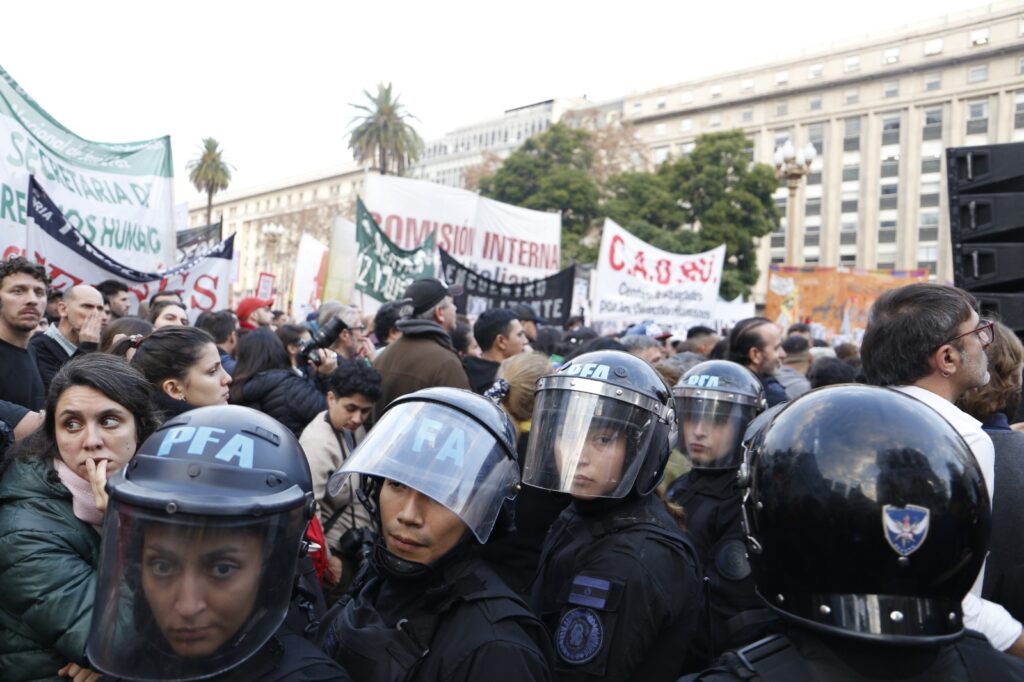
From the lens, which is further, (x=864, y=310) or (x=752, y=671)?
(x=864, y=310)

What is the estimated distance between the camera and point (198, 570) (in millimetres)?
1829

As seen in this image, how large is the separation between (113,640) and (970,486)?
73.5 inches

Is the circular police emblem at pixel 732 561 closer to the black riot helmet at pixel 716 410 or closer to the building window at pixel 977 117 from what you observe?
the black riot helmet at pixel 716 410

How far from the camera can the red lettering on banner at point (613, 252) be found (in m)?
13.3

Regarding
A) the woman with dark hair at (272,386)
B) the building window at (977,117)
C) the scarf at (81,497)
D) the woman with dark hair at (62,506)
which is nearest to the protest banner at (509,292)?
the woman with dark hair at (272,386)

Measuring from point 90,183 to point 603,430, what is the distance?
7.46m

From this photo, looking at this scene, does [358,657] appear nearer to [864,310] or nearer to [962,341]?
[962,341]

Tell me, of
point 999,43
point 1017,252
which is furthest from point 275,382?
point 999,43

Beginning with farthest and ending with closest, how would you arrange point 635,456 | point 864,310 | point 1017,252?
point 864,310 < point 1017,252 < point 635,456

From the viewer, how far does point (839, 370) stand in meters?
5.93

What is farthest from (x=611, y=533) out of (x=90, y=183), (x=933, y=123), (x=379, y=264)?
(x=933, y=123)

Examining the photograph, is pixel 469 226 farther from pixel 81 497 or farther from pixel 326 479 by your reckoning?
pixel 81 497

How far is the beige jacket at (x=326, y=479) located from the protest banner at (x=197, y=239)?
9.07 m

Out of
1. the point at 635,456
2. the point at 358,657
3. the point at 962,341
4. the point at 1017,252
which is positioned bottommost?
the point at 358,657
